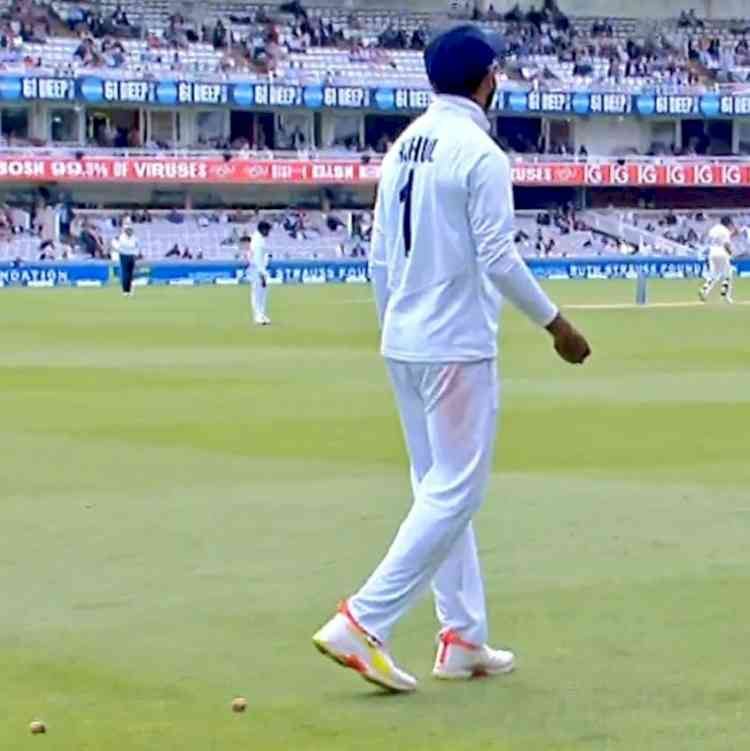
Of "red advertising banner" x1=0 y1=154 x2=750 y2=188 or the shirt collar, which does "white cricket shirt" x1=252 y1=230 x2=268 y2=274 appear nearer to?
the shirt collar

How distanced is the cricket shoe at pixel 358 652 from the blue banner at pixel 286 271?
48006 millimetres

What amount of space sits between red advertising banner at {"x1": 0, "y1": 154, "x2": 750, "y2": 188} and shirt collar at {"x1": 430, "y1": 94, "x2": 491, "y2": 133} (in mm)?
61666

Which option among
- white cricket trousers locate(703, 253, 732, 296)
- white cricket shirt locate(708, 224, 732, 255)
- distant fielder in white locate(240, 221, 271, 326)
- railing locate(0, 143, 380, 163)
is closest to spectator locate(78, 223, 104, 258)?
railing locate(0, 143, 380, 163)

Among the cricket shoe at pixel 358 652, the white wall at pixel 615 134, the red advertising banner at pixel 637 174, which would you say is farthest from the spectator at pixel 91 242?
the cricket shoe at pixel 358 652

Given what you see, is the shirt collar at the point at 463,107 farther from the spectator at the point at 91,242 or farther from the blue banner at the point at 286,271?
the spectator at the point at 91,242

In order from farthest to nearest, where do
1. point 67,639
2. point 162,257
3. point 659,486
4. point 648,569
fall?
point 162,257
point 659,486
point 648,569
point 67,639

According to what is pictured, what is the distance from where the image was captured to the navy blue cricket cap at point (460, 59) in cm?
746

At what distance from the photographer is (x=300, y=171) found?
73.2 meters

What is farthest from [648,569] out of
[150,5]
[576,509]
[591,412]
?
[150,5]

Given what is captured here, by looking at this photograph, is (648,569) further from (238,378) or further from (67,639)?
(238,378)

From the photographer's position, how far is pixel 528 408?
1950 centimetres

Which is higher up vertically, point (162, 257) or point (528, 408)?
point (528, 408)

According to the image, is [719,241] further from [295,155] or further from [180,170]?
[295,155]

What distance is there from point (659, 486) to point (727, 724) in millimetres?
6621
